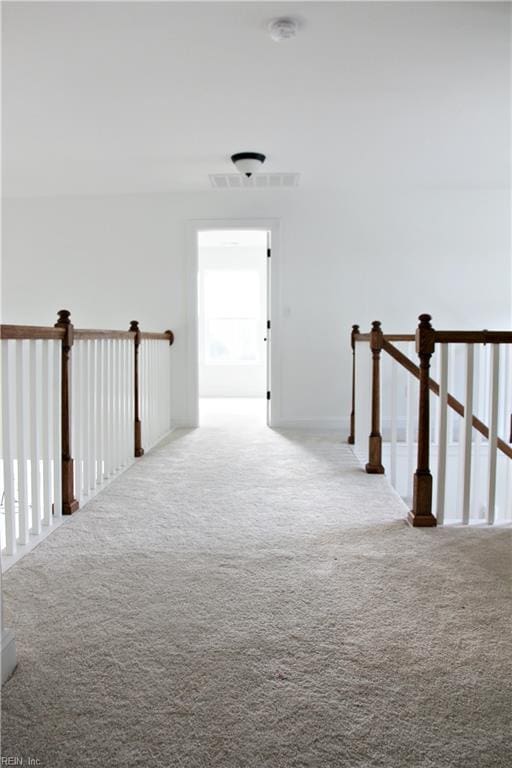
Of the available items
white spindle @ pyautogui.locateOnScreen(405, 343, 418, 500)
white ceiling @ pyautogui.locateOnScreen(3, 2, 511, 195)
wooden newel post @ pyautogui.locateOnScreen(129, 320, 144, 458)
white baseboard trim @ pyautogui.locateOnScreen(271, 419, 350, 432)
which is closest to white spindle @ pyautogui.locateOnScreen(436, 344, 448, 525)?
white spindle @ pyautogui.locateOnScreen(405, 343, 418, 500)

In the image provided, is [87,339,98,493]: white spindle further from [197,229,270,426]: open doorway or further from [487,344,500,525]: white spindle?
[197,229,270,426]: open doorway

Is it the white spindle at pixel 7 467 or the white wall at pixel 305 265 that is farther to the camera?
the white wall at pixel 305 265

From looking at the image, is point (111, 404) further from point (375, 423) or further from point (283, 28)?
point (283, 28)

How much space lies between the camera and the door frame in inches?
199

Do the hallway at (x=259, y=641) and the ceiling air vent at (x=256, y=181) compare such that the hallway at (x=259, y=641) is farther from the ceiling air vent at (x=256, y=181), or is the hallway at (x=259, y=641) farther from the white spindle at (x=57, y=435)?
the ceiling air vent at (x=256, y=181)

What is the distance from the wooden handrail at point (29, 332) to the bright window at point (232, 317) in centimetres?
593

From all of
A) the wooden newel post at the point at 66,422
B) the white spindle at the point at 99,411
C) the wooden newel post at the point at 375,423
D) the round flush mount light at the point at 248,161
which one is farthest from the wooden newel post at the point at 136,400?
the wooden newel post at the point at 375,423

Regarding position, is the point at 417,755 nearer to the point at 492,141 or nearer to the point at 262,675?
the point at 262,675

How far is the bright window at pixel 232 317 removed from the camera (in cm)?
837

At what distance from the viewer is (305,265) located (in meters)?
5.07

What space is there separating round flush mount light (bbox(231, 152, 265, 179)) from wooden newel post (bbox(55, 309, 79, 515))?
2199 millimetres

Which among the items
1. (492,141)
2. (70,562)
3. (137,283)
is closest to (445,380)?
(70,562)

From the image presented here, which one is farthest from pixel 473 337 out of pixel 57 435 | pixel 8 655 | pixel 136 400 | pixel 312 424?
pixel 312 424

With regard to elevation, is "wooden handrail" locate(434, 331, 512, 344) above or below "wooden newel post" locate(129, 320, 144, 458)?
above
